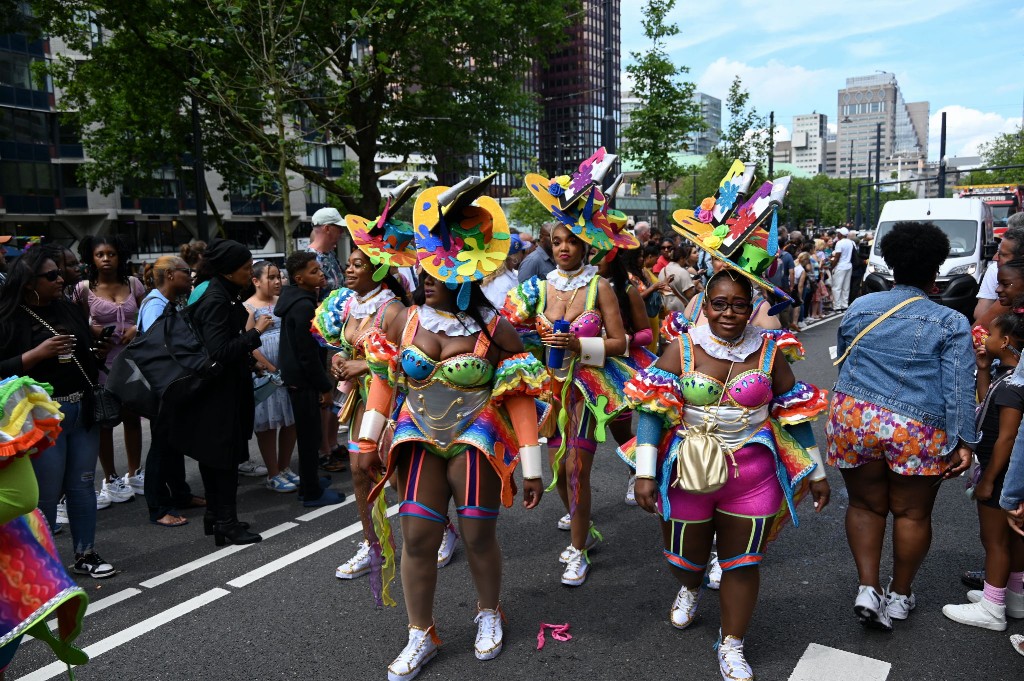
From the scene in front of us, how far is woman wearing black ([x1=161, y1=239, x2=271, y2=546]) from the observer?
4914 millimetres

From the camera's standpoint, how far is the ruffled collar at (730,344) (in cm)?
337

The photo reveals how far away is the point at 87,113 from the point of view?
64.3ft

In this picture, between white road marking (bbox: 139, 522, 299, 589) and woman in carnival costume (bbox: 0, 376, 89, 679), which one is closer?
woman in carnival costume (bbox: 0, 376, 89, 679)

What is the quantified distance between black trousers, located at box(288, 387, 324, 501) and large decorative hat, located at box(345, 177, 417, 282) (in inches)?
66.7

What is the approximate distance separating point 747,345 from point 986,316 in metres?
2.27

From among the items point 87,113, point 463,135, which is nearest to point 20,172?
point 87,113

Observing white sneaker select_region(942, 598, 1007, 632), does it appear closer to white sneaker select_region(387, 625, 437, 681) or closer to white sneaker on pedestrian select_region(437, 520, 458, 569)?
white sneaker select_region(387, 625, 437, 681)

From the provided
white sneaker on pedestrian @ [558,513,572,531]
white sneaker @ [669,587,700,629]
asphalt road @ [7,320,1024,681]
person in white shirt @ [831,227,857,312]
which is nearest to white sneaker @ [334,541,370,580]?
asphalt road @ [7,320,1024,681]

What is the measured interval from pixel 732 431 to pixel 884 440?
2.61 ft

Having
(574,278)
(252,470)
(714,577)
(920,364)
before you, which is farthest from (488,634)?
(252,470)

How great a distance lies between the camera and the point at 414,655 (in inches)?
138

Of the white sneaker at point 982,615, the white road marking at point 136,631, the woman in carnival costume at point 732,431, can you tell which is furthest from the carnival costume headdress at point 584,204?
the white road marking at point 136,631

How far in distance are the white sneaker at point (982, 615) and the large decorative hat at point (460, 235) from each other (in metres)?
2.89

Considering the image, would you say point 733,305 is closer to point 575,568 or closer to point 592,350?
point 592,350
